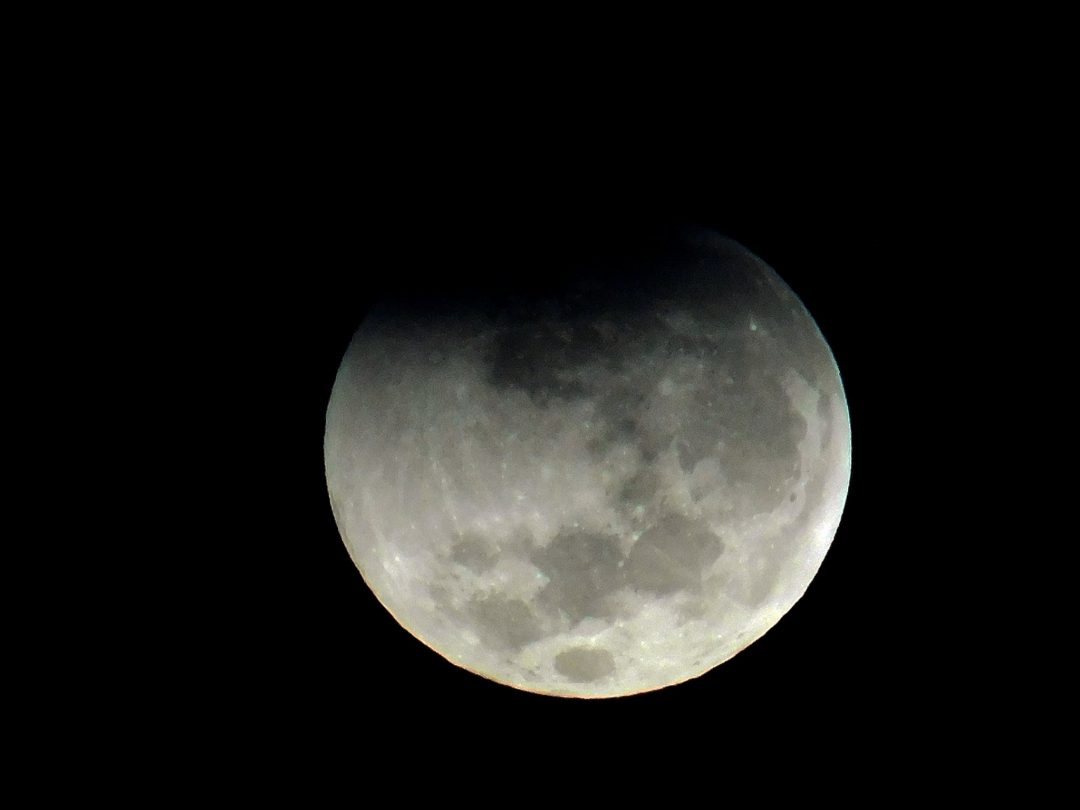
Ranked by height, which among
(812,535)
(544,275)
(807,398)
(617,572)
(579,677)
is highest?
(544,275)

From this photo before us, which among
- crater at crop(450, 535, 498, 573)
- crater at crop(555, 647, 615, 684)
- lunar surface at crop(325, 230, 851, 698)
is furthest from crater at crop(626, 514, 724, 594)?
crater at crop(450, 535, 498, 573)

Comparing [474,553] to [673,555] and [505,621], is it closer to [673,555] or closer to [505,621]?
[505,621]

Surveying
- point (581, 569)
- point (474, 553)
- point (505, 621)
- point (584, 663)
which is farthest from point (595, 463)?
point (584, 663)

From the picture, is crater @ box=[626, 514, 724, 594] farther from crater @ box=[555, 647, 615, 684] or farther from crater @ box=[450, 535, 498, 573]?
crater @ box=[450, 535, 498, 573]

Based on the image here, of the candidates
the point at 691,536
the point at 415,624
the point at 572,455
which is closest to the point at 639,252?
the point at 572,455

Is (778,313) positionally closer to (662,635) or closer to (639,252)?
(639,252)

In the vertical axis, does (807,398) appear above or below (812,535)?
above

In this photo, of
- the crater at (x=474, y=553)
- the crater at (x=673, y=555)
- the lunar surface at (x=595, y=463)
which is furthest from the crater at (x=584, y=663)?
the crater at (x=474, y=553)
